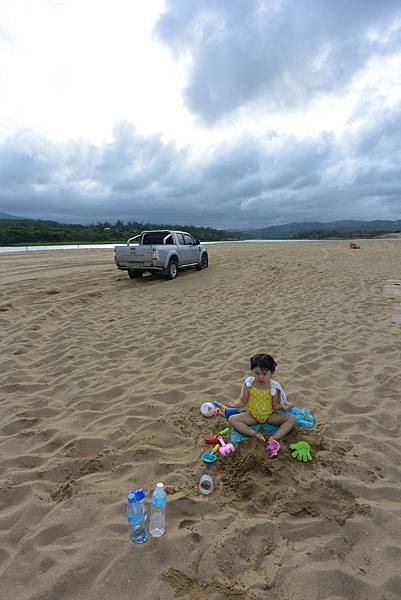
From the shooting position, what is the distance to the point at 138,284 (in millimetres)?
12625

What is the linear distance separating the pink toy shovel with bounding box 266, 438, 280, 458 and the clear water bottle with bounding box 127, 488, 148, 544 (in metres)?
1.18

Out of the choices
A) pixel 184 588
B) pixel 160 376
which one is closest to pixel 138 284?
pixel 160 376

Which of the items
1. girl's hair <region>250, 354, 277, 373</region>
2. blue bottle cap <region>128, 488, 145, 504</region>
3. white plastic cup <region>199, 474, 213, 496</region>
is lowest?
white plastic cup <region>199, 474, 213, 496</region>

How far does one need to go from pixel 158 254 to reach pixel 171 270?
103 centimetres

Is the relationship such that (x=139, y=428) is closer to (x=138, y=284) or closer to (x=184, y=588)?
(x=184, y=588)

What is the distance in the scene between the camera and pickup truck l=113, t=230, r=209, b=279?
41.0ft

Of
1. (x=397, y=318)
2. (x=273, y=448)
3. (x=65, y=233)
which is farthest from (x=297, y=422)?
(x=65, y=233)

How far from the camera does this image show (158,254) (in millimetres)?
12562

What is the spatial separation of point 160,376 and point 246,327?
8.96ft

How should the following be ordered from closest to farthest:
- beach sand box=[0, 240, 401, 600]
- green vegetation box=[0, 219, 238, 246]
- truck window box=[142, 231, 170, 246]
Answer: beach sand box=[0, 240, 401, 600] → truck window box=[142, 231, 170, 246] → green vegetation box=[0, 219, 238, 246]

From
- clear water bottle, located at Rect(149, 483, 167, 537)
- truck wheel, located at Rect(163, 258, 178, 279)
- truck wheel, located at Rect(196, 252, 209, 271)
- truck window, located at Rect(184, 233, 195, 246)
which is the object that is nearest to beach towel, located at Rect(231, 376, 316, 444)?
clear water bottle, located at Rect(149, 483, 167, 537)

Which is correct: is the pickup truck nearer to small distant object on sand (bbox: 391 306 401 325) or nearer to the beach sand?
the beach sand

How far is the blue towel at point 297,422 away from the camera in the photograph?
325 centimetres

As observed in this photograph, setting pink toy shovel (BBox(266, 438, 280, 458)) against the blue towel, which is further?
the blue towel
